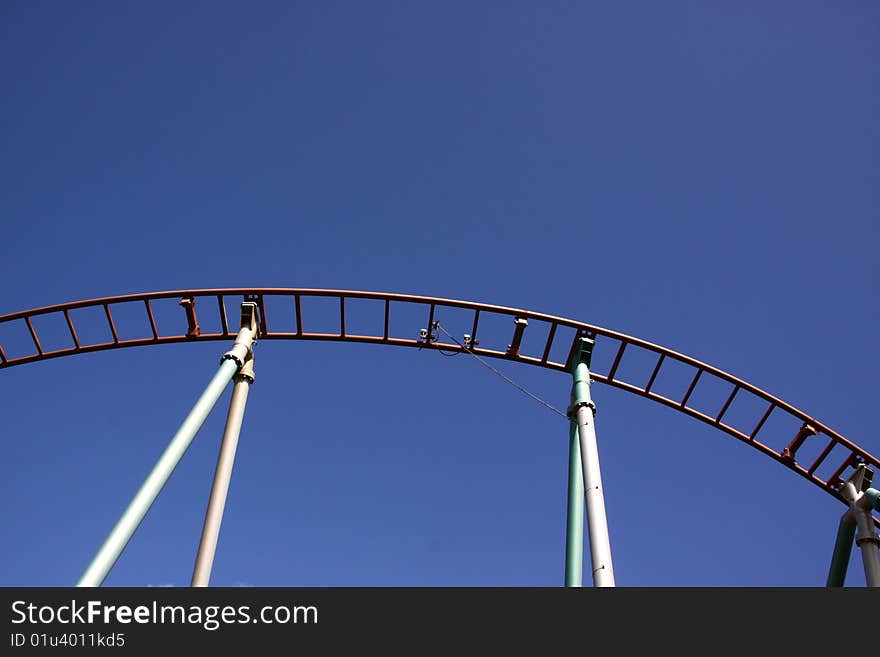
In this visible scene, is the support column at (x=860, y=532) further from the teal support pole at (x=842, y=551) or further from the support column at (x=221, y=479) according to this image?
the support column at (x=221, y=479)

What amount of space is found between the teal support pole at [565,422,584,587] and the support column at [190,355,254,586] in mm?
3843

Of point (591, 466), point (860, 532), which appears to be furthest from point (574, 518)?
point (860, 532)

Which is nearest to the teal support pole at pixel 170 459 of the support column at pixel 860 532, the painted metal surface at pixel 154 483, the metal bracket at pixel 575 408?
the painted metal surface at pixel 154 483

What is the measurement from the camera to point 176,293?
1002 cm

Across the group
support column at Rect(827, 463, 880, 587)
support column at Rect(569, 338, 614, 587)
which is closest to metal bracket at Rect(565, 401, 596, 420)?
support column at Rect(569, 338, 614, 587)

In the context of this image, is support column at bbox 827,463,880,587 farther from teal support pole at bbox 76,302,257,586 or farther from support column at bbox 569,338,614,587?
teal support pole at bbox 76,302,257,586

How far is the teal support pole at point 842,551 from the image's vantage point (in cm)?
984

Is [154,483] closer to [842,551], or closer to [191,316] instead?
[191,316]

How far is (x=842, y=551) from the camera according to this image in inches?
→ 389

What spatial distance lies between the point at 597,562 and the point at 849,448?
604 centimetres

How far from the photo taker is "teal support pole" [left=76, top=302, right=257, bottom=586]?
20.1ft
